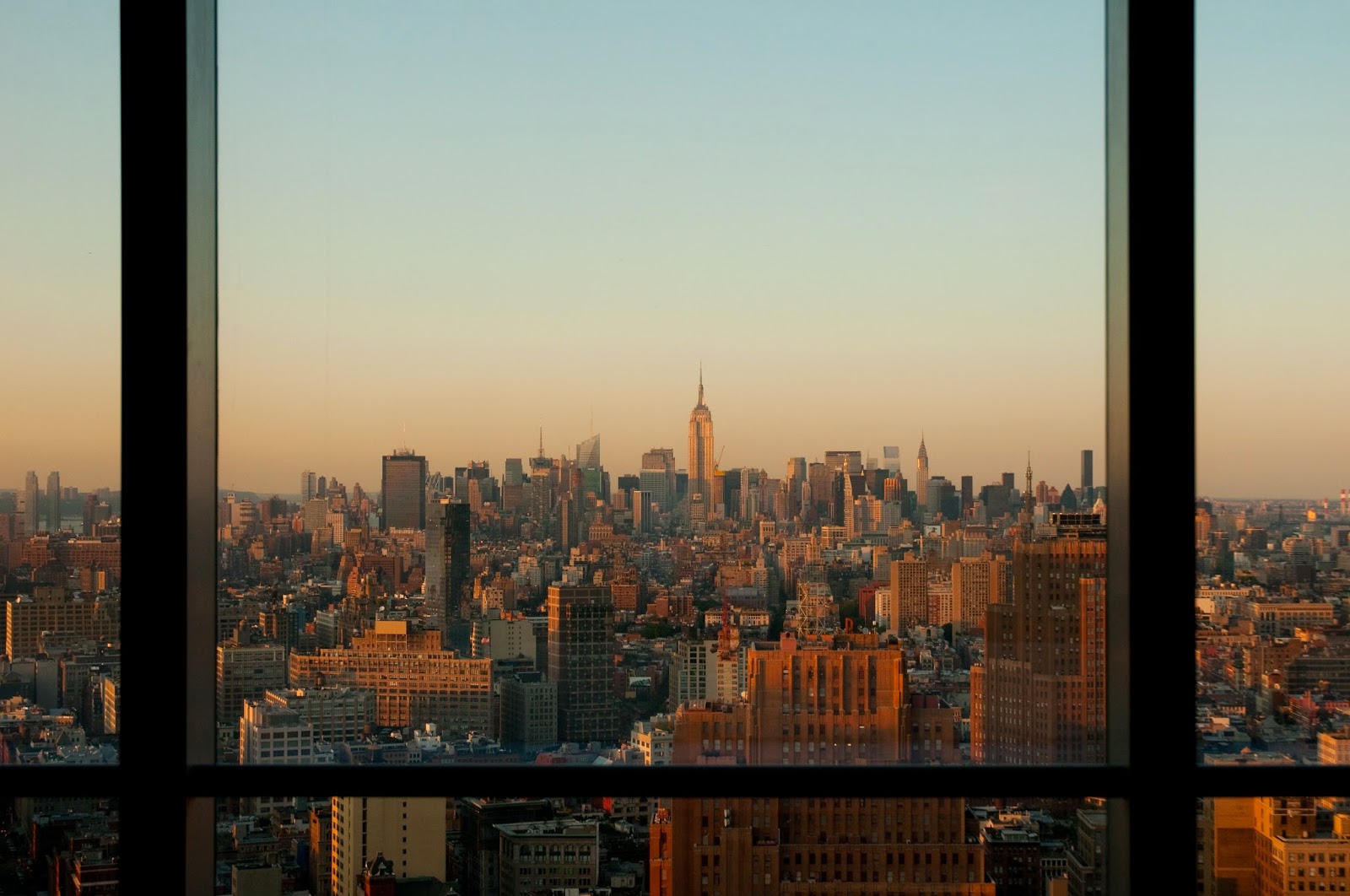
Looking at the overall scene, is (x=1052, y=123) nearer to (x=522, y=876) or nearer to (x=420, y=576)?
(x=420, y=576)

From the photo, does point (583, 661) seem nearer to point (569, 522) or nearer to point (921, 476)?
point (569, 522)

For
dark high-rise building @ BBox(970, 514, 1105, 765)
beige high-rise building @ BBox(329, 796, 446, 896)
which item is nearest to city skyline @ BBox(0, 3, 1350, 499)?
dark high-rise building @ BBox(970, 514, 1105, 765)

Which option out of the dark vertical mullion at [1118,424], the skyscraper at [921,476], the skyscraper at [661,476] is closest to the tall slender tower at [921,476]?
the skyscraper at [921,476]

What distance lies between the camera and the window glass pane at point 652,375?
1671 millimetres

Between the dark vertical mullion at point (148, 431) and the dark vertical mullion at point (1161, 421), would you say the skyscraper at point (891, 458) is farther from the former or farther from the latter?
the dark vertical mullion at point (148, 431)

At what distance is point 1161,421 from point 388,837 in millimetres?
1315

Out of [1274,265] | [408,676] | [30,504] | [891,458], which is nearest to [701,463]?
[891,458]

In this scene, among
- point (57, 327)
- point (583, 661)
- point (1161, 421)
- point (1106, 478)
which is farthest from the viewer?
point (57, 327)

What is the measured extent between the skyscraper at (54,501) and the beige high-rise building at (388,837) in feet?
2.18

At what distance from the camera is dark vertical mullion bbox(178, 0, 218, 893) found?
1.54 meters

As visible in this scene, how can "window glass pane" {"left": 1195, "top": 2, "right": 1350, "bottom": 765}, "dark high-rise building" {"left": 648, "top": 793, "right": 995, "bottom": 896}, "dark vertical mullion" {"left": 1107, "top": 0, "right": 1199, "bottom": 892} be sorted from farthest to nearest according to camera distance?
"window glass pane" {"left": 1195, "top": 2, "right": 1350, "bottom": 765} → "dark high-rise building" {"left": 648, "top": 793, "right": 995, "bottom": 896} → "dark vertical mullion" {"left": 1107, "top": 0, "right": 1199, "bottom": 892}

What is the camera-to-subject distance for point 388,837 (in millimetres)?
1626

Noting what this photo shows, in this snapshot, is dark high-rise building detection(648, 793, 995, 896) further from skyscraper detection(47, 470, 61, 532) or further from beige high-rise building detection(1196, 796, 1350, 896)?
skyscraper detection(47, 470, 61, 532)

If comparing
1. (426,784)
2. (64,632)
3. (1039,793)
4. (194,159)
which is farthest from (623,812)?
(194,159)
